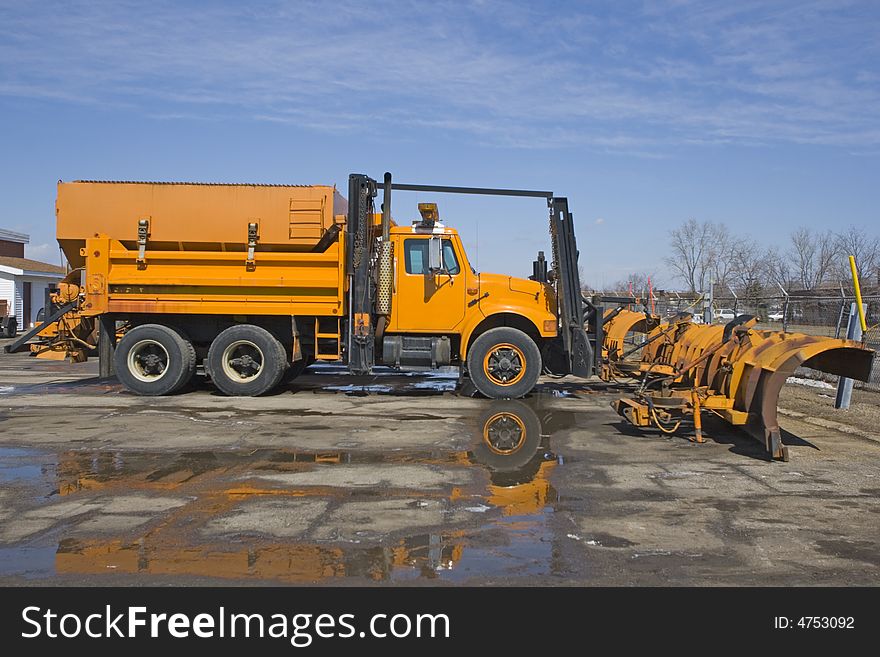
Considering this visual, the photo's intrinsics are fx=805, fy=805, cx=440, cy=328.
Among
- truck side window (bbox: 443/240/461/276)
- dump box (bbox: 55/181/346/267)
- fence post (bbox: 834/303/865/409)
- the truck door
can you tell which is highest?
dump box (bbox: 55/181/346/267)

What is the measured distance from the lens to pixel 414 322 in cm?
1331

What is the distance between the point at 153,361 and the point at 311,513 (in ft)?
26.5

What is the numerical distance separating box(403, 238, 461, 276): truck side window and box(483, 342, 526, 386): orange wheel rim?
1.47 metres

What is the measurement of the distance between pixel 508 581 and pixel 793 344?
530cm

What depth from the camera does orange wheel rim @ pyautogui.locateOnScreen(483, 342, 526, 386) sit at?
12992 millimetres

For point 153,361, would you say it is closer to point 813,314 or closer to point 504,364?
point 504,364

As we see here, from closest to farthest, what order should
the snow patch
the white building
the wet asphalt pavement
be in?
the wet asphalt pavement, the snow patch, the white building

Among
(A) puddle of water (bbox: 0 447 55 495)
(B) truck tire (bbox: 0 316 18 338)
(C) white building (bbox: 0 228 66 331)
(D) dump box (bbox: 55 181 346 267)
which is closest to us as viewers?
(A) puddle of water (bbox: 0 447 55 495)

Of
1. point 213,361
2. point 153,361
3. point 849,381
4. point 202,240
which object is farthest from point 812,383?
point 153,361

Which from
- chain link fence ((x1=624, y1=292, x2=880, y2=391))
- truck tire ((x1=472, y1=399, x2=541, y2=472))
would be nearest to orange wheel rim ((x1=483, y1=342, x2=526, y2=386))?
truck tire ((x1=472, y1=399, x2=541, y2=472))

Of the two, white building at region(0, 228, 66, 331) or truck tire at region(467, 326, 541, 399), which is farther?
white building at region(0, 228, 66, 331)

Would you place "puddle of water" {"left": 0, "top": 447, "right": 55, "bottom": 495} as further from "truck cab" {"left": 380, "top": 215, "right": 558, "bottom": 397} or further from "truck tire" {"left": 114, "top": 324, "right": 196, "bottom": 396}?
"truck cab" {"left": 380, "top": 215, "right": 558, "bottom": 397}
